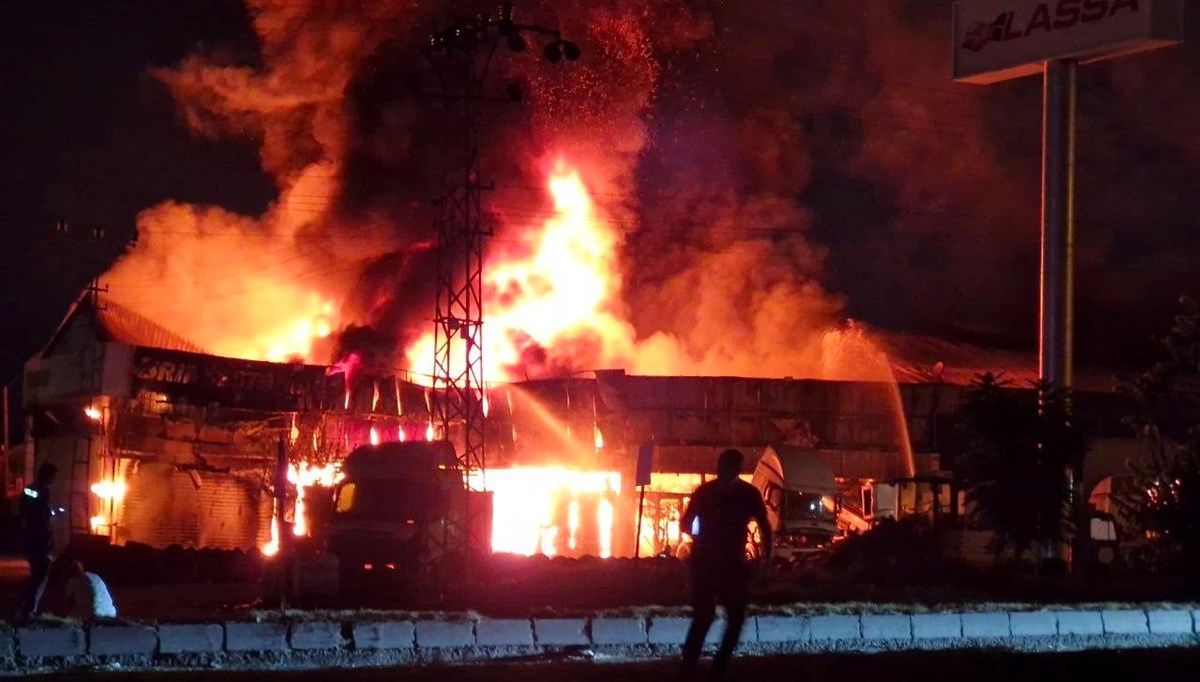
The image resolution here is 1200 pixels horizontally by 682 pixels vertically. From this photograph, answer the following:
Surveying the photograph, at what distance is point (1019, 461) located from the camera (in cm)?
2797

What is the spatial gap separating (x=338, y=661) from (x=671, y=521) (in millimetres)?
33015

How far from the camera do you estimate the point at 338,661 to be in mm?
14273

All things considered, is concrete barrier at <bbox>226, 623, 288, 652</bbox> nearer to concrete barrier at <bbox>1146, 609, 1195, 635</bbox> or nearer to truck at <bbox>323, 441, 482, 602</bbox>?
truck at <bbox>323, 441, 482, 602</bbox>

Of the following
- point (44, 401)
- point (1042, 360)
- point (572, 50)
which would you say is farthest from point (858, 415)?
point (44, 401)

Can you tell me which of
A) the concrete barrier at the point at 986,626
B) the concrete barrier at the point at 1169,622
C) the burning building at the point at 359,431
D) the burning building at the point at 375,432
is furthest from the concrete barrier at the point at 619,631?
the burning building at the point at 375,432

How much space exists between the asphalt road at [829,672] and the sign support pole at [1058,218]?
90.7 feet

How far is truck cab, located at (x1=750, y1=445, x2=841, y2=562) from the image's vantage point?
129 ft

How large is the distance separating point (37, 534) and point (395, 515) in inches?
400

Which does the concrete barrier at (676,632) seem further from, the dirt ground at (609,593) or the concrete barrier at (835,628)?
the concrete barrier at (835,628)

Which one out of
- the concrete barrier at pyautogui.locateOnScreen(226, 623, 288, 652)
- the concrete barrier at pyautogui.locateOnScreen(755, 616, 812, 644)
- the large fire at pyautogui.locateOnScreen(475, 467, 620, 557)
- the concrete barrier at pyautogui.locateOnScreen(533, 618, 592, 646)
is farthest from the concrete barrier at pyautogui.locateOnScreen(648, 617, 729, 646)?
the large fire at pyautogui.locateOnScreen(475, 467, 620, 557)

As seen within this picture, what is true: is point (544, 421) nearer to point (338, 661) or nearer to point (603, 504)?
point (603, 504)

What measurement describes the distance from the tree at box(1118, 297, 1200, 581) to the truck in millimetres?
14349

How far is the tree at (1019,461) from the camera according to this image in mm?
27938

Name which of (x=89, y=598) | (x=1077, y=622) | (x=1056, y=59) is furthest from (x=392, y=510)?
(x=1056, y=59)
